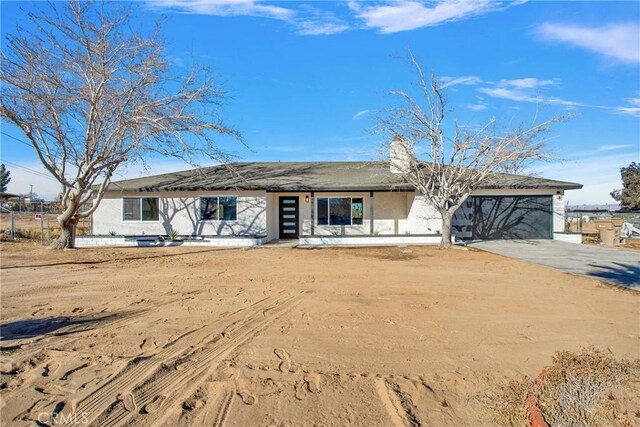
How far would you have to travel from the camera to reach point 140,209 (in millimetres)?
19156

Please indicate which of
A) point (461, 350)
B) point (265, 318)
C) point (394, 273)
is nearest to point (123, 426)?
point (265, 318)

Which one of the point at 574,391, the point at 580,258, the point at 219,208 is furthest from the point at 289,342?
the point at 219,208

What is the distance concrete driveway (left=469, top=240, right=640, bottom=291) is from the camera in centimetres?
926

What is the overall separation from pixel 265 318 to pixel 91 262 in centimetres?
896

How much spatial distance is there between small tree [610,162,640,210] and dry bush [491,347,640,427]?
42.5m

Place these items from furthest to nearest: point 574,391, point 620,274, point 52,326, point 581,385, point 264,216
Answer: point 264,216 → point 620,274 → point 52,326 → point 581,385 → point 574,391

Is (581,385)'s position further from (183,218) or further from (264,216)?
(183,218)

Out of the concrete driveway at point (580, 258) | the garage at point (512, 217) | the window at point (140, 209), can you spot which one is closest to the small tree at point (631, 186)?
the garage at point (512, 217)

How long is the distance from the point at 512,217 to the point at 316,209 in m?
9.37

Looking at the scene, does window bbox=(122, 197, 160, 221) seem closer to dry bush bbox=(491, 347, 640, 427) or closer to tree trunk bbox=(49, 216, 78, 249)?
tree trunk bbox=(49, 216, 78, 249)

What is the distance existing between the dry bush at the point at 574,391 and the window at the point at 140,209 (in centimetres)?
1825

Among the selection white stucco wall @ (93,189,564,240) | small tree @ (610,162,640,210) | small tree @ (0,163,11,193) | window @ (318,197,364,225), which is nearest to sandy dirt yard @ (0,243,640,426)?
white stucco wall @ (93,189,564,240)

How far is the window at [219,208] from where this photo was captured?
18.6 m

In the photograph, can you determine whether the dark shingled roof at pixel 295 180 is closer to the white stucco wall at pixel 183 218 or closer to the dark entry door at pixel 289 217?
the white stucco wall at pixel 183 218
